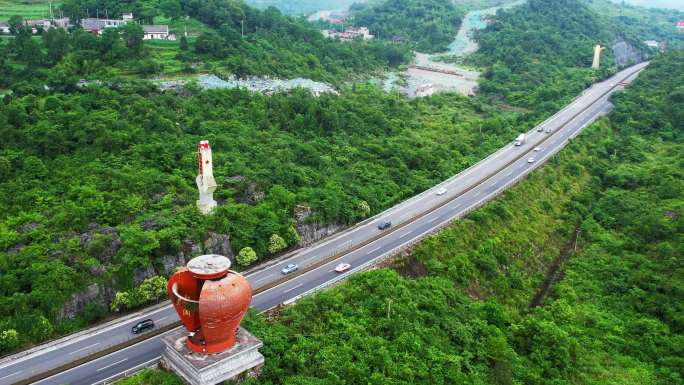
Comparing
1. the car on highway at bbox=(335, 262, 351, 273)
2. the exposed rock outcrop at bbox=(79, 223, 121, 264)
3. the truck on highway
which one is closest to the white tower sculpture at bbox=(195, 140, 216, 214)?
the exposed rock outcrop at bbox=(79, 223, 121, 264)

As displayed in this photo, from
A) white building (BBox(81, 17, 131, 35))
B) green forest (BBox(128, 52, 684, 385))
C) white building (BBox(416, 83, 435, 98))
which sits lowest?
green forest (BBox(128, 52, 684, 385))

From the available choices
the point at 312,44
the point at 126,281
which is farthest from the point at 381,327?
the point at 312,44

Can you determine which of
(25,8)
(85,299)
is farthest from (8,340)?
(25,8)

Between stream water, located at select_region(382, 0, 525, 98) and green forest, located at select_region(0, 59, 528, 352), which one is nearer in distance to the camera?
green forest, located at select_region(0, 59, 528, 352)

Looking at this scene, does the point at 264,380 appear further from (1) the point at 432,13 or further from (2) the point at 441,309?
(1) the point at 432,13

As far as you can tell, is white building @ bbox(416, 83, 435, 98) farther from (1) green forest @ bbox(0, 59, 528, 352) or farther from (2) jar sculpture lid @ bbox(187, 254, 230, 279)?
(2) jar sculpture lid @ bbox(187, 254, 230, 279)

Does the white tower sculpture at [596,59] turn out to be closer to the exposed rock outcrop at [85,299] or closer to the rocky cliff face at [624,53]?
the rocky cliff face at [624,53]
